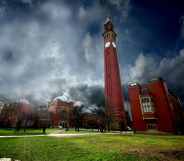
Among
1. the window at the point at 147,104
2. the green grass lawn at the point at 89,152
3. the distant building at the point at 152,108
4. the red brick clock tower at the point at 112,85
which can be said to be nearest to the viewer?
the green grass lawn at the point at 89,152

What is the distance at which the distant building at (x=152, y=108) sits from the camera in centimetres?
3106

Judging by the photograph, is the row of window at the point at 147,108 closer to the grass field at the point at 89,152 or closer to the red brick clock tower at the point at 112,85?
the red brick clock tower at the point at 112,85

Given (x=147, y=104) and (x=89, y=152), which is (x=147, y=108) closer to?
(x=147, y=104)

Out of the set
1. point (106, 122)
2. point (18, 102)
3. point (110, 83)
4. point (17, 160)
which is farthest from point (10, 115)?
point (17, 160)

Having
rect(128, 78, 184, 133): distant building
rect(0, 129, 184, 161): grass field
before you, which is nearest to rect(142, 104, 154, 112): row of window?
rect(128, 78, 184, 133): distant building

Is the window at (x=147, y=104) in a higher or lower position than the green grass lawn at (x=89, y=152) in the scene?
higher

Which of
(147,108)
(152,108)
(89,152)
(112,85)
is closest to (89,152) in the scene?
(89,152)

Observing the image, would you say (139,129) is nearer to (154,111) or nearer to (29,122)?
(154,111)

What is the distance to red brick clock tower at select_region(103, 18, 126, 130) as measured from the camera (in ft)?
171

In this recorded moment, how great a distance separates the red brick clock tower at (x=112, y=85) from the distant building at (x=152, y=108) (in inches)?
741

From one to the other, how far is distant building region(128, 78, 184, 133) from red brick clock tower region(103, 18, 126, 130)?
18.8m

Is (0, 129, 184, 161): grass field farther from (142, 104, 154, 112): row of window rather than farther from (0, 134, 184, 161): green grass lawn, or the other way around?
(142, 104, 154, 112): row of window

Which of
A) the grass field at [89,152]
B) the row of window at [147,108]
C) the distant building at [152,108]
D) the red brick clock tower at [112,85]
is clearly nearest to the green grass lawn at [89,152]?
the grass field at [89,152]

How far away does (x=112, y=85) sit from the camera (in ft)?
190
